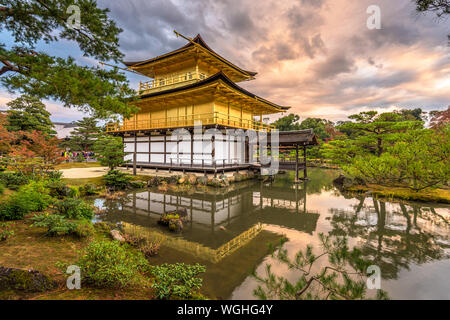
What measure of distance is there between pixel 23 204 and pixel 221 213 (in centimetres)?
758

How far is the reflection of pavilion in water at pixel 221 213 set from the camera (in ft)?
23.4

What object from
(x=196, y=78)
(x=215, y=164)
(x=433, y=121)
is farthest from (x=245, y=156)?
(x=433, y=121)

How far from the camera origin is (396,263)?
211 inches

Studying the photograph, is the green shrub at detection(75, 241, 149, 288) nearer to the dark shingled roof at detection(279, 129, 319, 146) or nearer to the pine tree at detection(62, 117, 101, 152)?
the dark shingled roof at detection(279, 129, 319, 146)

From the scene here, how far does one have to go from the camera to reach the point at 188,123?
18.6m

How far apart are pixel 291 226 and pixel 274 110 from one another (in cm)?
1893

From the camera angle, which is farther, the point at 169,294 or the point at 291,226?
the point at 291,226

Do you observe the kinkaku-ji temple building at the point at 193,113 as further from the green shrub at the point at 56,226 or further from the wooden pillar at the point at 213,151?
the green shrub at the point at 56,226

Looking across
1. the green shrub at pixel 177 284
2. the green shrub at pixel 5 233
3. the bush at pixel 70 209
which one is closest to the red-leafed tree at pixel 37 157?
the bush at pixel 70 209

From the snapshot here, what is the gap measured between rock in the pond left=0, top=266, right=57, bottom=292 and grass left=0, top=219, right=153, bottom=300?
0.10 meters

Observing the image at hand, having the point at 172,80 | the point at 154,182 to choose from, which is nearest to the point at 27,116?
the point at 172,80

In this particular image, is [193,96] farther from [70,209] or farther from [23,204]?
[23,204]

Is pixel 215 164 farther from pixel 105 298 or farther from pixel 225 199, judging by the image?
pixel 105 298

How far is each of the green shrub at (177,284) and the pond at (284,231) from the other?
18.6 inches
